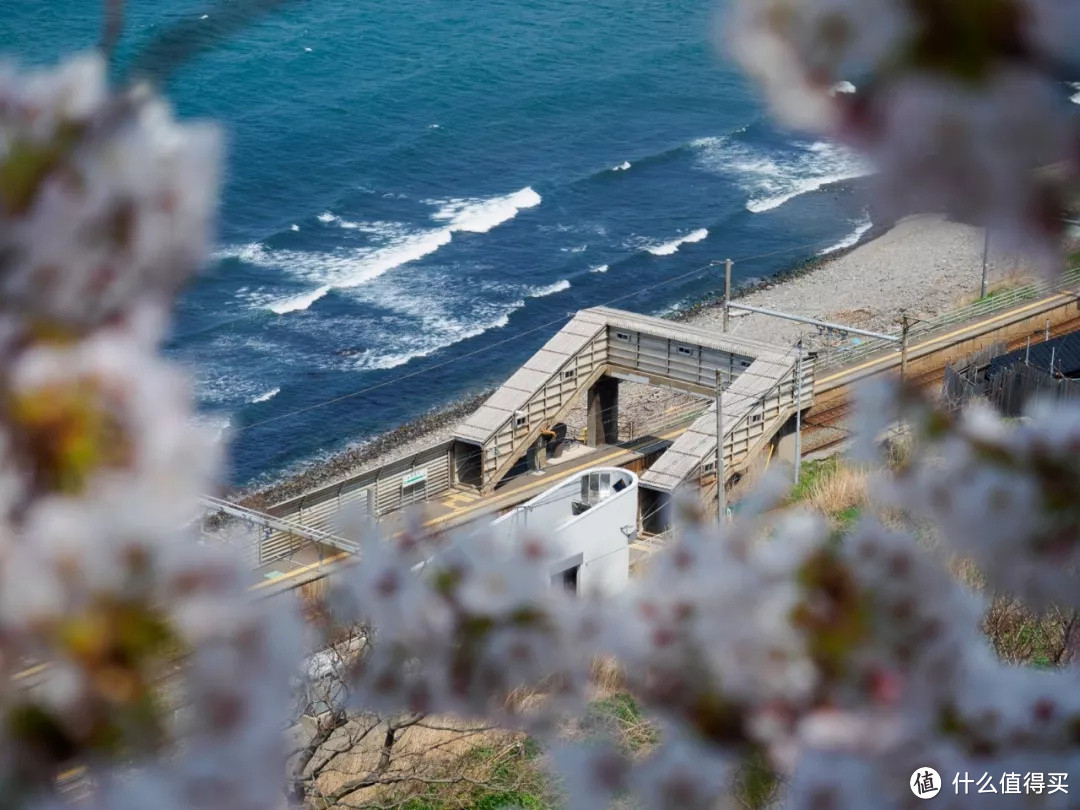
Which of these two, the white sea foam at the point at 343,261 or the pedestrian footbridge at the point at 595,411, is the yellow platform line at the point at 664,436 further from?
the white sea foam at the point at 343,261

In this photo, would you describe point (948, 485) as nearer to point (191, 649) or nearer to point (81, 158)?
point (191, 649)

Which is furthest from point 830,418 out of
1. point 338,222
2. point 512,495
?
point 338,222

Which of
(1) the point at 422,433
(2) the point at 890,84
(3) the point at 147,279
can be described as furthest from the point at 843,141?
(1) the point at 422,433

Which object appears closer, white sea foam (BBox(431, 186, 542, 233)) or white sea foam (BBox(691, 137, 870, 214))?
white sea foam (BBox(431, 186, 542, 233))

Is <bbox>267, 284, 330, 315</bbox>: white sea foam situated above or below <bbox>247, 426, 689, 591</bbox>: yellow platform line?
below

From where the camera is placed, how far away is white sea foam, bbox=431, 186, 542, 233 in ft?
157

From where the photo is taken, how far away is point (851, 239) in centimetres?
4878

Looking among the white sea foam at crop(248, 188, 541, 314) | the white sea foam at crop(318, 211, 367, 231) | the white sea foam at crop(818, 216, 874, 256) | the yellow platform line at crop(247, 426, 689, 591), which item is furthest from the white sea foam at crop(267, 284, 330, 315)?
the white sea foam at crop(818, 216, 874, 256)

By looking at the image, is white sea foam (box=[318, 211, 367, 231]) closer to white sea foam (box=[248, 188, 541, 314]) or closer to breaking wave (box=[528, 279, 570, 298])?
white sea foam (box=[248, 188, 541, 314])

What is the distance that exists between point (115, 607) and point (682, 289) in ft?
138

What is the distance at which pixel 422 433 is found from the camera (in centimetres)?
3566

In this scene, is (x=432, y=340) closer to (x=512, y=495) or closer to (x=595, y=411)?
(x=595, y=411)

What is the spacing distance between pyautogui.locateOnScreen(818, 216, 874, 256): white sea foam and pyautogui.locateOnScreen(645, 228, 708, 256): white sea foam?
157 inches

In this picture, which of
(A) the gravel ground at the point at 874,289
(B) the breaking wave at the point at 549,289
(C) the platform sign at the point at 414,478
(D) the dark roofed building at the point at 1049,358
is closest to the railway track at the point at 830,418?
(D) the dark roofed building at the point at 1049,358
